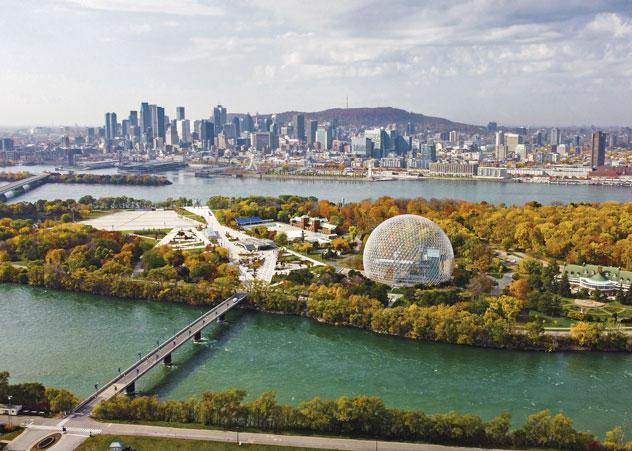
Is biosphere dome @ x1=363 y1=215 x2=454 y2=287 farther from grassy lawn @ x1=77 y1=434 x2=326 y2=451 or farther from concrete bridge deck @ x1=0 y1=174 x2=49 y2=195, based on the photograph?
concrete bridge deck @ x1=0 y1=174 x2=49 y2=195

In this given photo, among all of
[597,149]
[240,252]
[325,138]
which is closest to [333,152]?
[325,138]

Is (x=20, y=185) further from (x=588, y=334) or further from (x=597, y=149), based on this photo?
(x=597, y=149)

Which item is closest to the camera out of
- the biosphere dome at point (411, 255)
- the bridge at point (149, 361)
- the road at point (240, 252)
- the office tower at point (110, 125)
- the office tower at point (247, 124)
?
the bridge at point (149, 361)

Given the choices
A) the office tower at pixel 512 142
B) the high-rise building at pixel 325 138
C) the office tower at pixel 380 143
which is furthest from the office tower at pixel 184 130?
the office tower at pixel 512 142

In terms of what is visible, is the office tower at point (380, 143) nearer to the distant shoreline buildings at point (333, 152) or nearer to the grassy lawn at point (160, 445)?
the distant shoreline buildings at point (333, 152)

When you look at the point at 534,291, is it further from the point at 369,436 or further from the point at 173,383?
the point at 173,383
